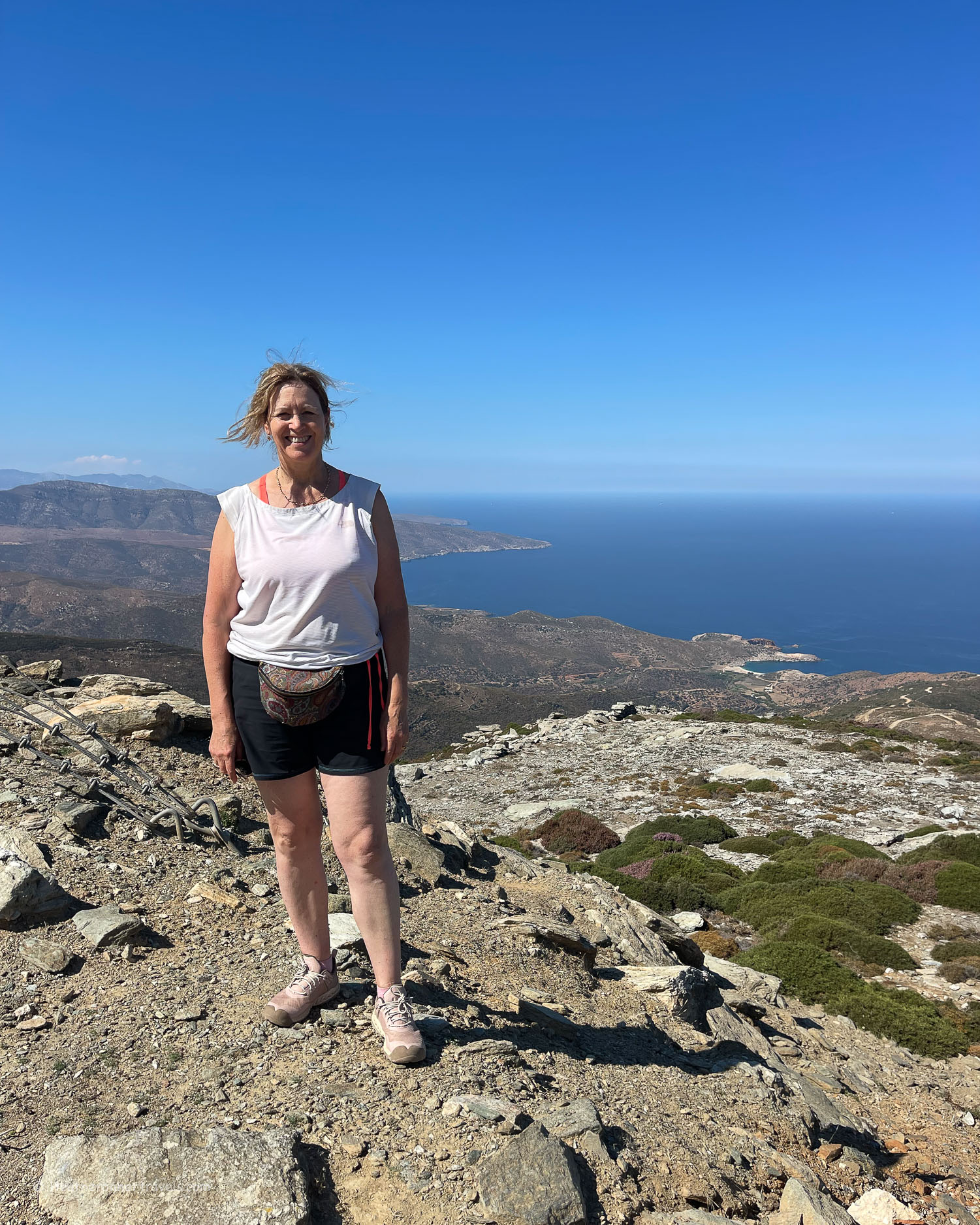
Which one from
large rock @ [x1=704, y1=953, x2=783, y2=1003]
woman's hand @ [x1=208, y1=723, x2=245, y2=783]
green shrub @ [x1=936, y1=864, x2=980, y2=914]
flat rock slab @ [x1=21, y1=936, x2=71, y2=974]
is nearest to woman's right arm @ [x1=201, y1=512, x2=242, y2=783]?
woman's hand @ [x1=208, y1=723, x2=245, y2=783]

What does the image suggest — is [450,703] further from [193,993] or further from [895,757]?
[193,993]

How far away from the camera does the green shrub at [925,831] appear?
57.6 feet

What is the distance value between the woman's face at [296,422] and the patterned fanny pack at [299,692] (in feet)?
3.30

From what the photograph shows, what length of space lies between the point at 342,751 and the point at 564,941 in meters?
4.00

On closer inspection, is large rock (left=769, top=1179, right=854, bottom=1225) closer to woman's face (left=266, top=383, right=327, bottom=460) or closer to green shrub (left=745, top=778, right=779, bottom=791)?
woman's face (left=266, top=383, right=327, bottom=460)

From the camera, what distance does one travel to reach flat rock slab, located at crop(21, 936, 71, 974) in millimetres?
3951

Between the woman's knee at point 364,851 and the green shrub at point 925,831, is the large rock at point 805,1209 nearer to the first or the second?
the woman's knee at point 364,851

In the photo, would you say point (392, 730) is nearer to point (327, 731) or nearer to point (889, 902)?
point (327, 731)

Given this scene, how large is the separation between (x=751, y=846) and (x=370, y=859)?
1651 cm

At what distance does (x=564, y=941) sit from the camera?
6258mm

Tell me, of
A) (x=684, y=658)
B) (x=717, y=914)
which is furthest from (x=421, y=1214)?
(x=684, y=658)

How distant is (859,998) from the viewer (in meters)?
8.48

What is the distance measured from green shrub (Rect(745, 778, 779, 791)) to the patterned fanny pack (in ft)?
74.5

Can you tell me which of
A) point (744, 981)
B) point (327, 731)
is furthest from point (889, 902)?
point (327, 731)
